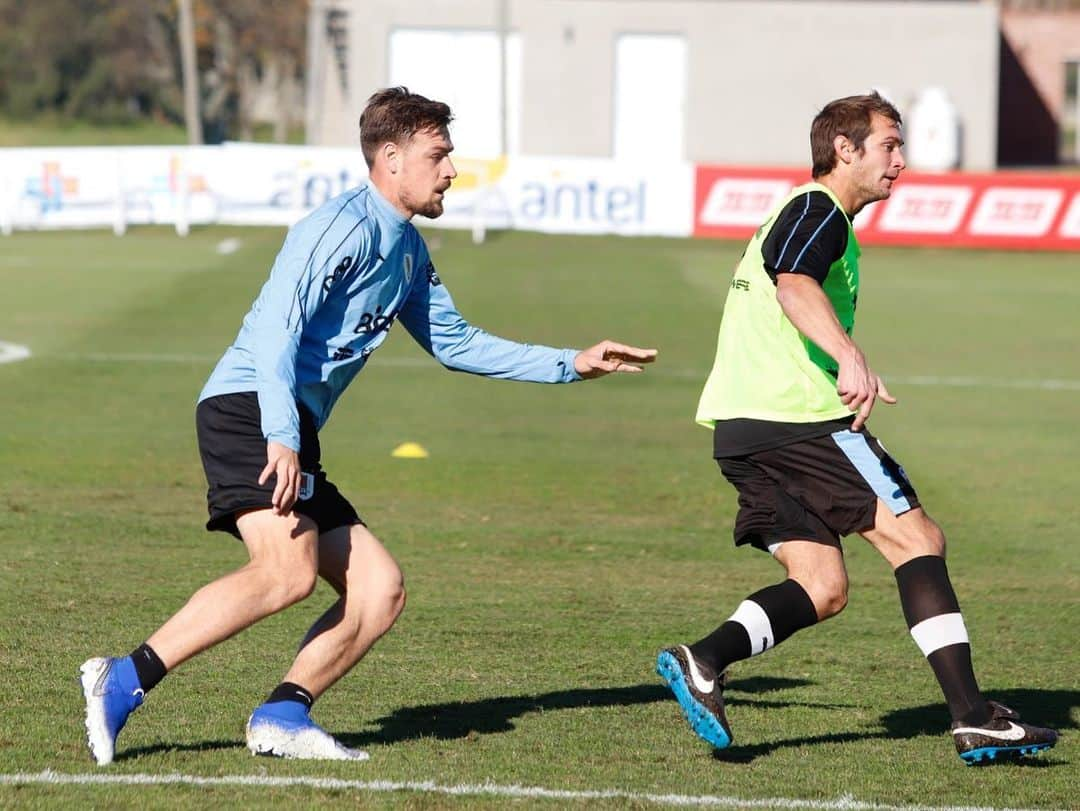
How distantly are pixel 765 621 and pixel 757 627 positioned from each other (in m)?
0.03

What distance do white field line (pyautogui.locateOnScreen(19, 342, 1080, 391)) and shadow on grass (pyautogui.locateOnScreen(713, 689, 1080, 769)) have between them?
377 inches

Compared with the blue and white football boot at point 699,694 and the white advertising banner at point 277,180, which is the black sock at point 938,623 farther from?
the white advertising banner at point 277,180

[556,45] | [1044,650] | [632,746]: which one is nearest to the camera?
[632,746]

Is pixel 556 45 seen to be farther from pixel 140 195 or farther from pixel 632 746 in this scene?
pixel 632 746

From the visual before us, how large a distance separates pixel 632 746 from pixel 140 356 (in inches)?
461

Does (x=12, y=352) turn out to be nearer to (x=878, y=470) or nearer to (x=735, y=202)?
(x=878, y=470)

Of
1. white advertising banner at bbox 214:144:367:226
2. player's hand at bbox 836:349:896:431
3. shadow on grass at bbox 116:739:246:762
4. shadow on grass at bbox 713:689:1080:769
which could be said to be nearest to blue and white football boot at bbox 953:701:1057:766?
shadow on grass at bbox 713:689:1080:769

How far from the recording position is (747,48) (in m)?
54.7

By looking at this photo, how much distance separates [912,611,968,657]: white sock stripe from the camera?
18.1 ft

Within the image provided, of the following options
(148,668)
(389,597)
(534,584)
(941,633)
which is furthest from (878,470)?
(534,584)

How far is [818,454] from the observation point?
219 inches

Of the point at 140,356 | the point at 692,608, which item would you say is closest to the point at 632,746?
the point at 692,608

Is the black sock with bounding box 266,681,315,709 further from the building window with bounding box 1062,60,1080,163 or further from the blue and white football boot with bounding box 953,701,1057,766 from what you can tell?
the building window with bounding box 1062,60,1080,163

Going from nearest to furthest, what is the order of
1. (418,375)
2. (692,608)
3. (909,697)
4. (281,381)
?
(281,381) < (909,697) < (692,608) < (418,375)
